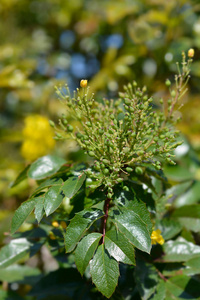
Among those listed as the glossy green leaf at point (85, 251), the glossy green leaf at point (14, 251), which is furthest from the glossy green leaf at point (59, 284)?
the glossy green leaf at point (85, 251)

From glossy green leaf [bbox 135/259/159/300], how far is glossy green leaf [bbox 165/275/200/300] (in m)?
0.04

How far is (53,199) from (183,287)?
0.43 meters

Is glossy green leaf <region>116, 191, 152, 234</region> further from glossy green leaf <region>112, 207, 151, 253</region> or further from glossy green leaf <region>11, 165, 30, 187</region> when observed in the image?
glossy green leaf <region>11, 165, 30, 187</region>

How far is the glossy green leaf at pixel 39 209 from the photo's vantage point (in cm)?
64

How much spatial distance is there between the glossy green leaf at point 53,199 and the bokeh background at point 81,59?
55cm

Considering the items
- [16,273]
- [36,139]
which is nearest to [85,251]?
[16,273]

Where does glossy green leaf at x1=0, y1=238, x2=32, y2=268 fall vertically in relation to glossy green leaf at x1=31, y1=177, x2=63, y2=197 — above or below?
below

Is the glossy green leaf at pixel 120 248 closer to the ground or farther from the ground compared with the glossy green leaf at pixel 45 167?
closer to the ground

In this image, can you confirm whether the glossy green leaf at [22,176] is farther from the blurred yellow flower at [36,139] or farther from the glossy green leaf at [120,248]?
the blurred yellow flower at [36,139]

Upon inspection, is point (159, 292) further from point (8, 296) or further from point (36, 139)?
point (36, 139)


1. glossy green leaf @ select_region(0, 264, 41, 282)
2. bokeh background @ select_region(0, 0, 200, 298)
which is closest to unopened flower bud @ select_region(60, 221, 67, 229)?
glossy green leaf @ select_region(0, 264, 41, 282)

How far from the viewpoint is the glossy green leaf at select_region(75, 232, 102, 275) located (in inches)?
24.2

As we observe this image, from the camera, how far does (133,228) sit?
0.64 metres

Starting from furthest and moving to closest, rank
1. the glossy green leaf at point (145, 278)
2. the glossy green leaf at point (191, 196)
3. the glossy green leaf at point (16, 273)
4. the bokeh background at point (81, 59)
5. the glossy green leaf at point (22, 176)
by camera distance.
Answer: the bokeh background at point (81, 59) → the glossy green leaf at point (191, 196) → the glossy green leaf at point (16, 273) → the glossy green leaf at point (22, 176) → the glossy green leaf at point (145, 278)
